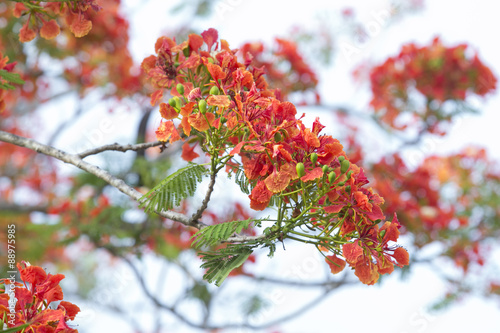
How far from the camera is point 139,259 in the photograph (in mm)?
3133

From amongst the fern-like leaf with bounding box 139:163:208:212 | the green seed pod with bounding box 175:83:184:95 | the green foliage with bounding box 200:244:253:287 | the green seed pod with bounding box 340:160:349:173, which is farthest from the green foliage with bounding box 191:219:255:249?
the green seed pod with bounding box 175:83:184:95

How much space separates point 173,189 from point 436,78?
12.9ft

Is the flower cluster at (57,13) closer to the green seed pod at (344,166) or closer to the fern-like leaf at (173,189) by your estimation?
the fern-like leaf at (173,189)

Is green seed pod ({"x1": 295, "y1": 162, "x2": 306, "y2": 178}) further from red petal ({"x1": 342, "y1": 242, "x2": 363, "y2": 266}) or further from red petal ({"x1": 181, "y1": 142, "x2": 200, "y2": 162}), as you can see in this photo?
red petal ({"x1": 181, "y1": 142, "x2": 200, "y2": 162})

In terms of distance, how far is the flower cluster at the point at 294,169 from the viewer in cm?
100

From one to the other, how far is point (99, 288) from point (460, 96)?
6.79 metres

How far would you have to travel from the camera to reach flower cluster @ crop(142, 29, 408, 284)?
1000 mm

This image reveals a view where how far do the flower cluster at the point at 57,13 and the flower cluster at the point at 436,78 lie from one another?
367 centimetres

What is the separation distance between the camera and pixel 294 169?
0.99 m

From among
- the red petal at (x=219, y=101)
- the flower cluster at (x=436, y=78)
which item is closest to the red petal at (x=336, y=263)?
the red petal at (x=219, y=101)

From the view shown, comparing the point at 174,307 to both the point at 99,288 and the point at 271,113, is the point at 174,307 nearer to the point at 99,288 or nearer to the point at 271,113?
the point at 271,113

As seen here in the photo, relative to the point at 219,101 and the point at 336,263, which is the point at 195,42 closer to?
the point at 219,101

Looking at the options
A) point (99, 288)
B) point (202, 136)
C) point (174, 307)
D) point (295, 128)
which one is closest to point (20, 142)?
point (202, 136)

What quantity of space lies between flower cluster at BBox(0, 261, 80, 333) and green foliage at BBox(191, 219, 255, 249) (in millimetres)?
337
